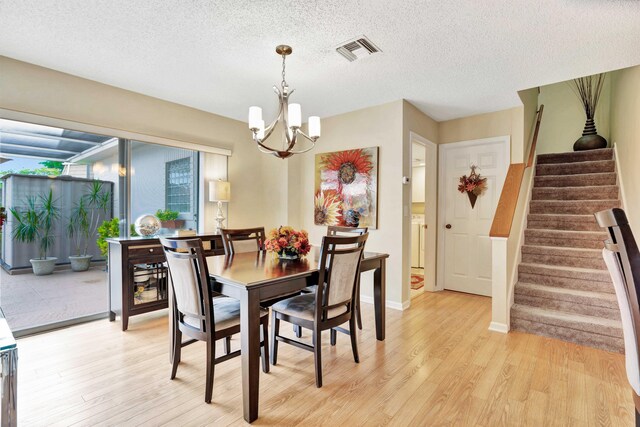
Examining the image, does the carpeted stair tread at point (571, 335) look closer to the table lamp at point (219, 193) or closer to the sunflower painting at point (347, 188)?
the sunflower painting at point (347, 188)

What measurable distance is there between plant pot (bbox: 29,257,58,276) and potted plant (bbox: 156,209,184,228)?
3.51ft

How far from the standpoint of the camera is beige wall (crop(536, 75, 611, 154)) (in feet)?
15.8

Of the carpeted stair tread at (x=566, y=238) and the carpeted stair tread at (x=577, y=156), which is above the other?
the carpeted stair tread at (x=577, y=156)

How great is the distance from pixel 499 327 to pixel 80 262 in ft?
14.2

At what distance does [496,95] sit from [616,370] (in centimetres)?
281

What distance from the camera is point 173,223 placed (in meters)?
4.05

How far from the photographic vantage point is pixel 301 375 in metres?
2.27

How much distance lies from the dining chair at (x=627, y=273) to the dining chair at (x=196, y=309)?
5.74 feet

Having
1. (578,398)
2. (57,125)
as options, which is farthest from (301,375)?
(57,125)

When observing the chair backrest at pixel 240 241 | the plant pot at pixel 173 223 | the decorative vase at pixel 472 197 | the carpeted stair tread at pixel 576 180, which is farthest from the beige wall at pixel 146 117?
the carpeted stair tread at pixel 576 180

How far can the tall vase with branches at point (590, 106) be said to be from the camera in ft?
14.8

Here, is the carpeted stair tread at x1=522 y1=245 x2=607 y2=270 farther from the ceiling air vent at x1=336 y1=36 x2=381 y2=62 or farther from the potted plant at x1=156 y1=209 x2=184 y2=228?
the potted plant at x1=156 y1=209 x2=184 y2=228

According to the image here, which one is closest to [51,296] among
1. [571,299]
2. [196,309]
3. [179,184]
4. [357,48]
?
[179,184]

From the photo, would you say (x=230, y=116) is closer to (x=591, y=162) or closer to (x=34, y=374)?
(x=34, y=374)
